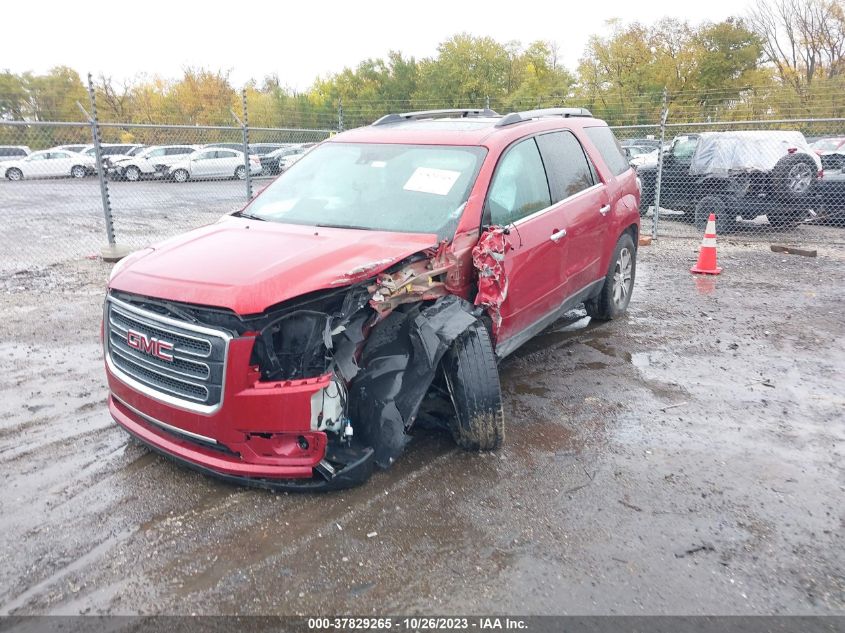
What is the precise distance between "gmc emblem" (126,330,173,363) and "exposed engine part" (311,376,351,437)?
30.1 inches

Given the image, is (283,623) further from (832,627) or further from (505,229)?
(505,229)

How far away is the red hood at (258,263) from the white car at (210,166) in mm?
20896

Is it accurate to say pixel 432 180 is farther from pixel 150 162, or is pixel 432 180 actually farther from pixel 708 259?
pixel 150 162

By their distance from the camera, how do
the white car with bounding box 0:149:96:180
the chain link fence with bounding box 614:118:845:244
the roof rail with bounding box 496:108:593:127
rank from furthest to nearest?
the white car with bounding box 0:149:96:180, the chain link fence with bounding box 614:118:845:244, the roof rail with bounding box 496:108:593:127

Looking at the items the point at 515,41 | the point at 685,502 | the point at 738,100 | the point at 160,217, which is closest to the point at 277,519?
the point at 685,502

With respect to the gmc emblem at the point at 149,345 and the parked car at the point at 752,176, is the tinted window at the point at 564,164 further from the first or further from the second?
the parked car at the point at 752,176

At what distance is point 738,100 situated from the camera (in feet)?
78.1

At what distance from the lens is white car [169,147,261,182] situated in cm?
2325

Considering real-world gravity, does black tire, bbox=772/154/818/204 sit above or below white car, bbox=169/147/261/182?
below

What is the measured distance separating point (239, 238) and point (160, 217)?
40.2 ft

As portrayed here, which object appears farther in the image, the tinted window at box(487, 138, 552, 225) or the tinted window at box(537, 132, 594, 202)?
the tinted window at box(537, 132, 594, 202)

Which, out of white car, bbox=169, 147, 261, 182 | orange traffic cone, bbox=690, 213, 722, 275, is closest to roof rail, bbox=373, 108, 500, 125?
orange traffic cone, bbox=690, 213, 722, 275

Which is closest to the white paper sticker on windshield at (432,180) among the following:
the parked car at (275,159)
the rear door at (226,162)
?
the parked car at (275,159)

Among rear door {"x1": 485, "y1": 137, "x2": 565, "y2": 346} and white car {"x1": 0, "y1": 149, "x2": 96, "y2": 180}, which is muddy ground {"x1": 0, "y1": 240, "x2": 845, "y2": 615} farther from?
white car {"x1": 0, "y1": 149, "x2": 96, "y2": 180}
